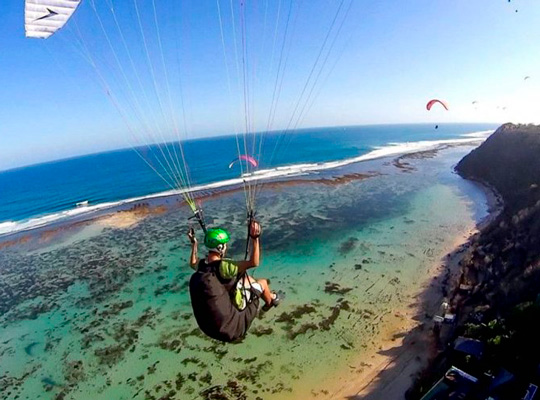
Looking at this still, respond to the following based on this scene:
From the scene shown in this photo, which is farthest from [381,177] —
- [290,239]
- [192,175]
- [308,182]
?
[192,175]

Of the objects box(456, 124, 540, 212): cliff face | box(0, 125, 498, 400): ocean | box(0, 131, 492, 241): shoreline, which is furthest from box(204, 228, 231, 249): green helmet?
box(0, 131, 492, 241): shoreline

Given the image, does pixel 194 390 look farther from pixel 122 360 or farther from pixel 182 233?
pixel 182 233

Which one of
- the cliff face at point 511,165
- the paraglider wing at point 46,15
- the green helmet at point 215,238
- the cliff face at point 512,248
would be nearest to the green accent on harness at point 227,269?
the green helmet at point 215,238

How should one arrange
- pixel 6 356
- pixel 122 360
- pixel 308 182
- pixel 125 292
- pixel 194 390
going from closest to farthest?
1. pixel 194 390
2. pixel 122 360
3. pixel 6 356
4. pixel 125 292
5. pixel 308 182

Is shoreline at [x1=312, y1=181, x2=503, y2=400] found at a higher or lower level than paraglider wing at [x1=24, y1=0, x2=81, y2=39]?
lower

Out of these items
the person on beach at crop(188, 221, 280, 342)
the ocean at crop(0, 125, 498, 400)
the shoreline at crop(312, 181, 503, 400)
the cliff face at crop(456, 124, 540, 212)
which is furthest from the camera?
the cliff face at crop(456, 124, 540, 212)

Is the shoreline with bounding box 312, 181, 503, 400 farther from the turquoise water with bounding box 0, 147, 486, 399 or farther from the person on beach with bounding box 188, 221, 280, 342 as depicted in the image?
the person on beach with bounding box 188, 221, 280, 342
